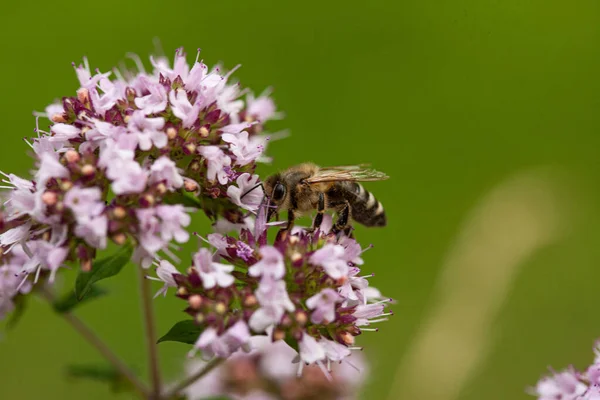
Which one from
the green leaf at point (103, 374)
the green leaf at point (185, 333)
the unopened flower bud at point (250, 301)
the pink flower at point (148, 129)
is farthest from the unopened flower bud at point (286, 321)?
the green leaf at point (103, 374)

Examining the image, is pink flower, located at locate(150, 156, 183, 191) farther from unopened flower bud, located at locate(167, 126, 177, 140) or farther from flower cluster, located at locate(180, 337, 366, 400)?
flower cluster, located at locate(180, 337, 366, 400)

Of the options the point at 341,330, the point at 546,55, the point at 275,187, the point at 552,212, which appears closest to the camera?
the point at 341,330

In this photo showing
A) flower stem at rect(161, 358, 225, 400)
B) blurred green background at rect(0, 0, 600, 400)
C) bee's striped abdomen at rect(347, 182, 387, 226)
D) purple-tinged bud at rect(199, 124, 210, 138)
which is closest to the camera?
purple-tinged bud at rect(199, 124, 210, 138)

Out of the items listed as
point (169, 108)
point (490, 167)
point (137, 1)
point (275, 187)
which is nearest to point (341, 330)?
point (275, 187)

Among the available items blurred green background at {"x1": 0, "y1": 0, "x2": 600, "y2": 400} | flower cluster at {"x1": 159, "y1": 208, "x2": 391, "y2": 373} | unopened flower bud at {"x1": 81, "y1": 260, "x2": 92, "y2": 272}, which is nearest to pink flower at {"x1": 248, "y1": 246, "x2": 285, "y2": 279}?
flower cluster at {"x1": 159, "y1": 208, "x2": 391, "y2": 373}

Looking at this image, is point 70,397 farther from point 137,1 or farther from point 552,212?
point 552,212

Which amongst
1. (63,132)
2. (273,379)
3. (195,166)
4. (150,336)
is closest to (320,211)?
(195,166)

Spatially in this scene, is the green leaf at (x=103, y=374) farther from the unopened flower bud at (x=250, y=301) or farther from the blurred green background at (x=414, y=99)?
the blurred green background at (x=414, y=99)
